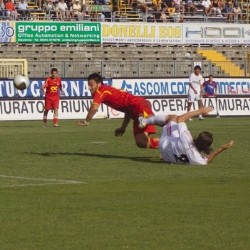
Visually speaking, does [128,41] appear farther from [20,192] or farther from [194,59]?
[20,192]

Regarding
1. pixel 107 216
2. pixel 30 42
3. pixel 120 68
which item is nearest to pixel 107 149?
Result: pixel 107 216

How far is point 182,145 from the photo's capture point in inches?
784

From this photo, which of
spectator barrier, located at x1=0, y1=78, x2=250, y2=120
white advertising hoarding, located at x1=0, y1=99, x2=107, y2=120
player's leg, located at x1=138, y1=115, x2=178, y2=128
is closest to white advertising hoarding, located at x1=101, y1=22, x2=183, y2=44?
spectator barrier, located at x1=0, y1=78, x2=250, y2=120

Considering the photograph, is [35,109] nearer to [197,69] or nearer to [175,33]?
[197,69]

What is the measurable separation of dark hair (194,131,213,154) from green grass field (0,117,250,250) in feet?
1.27

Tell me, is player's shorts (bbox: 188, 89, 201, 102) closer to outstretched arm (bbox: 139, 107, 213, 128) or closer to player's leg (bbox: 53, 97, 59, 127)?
player's leg (bbox: 53, 97, 59, 127)

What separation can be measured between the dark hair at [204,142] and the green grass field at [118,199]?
1.27ft

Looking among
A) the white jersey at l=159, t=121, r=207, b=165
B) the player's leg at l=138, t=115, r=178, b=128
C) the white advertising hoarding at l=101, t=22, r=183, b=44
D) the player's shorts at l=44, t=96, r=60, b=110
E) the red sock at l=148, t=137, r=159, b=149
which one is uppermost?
the player's leg at l=138, t=115, r=178, b=128

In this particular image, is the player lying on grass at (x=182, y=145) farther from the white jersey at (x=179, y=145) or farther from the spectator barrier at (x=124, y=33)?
the spectator barrier at (x=124, y=33)

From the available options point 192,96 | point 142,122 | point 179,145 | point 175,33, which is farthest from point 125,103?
point 175,33

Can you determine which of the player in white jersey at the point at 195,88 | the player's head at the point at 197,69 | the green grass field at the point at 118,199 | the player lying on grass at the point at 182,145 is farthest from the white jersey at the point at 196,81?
the player lying on grass at the point at 182,145

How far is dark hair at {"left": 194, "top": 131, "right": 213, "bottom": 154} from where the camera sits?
19.3 m

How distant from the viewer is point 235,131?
3241 centimetres

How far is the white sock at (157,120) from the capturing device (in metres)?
20.7
